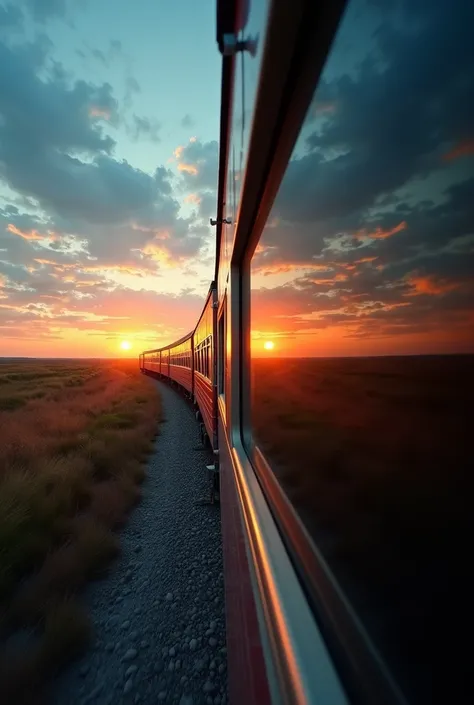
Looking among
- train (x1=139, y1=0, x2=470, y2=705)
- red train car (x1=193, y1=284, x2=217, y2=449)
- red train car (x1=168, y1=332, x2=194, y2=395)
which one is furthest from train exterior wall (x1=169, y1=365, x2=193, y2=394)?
train (x1=139, y1=0, x2=470, y2=705)

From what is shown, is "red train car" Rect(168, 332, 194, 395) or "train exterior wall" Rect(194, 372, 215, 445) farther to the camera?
"red train car" Rect(168, 332, 194, 395)

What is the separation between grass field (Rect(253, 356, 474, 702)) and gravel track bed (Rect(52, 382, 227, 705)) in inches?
79.4

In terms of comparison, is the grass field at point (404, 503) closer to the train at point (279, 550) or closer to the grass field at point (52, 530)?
the train at point (279, 550)

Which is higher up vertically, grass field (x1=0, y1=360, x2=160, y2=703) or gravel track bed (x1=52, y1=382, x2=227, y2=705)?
grass field (x1=0, y1=360, x2=160, y2=703)

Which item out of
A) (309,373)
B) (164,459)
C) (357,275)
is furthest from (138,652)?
(164,459)

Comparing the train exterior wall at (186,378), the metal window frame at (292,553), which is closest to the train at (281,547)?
the metal window frame at (292,553)

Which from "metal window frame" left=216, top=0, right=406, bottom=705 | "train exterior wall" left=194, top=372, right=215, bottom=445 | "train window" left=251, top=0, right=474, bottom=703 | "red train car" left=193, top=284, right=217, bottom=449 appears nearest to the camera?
"train window" left=251, top=0, right=474, bottom=703

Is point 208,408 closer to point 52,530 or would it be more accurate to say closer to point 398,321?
point 52,530

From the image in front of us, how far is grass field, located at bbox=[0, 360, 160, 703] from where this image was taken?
8.09 ft

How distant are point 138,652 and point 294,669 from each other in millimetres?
2333

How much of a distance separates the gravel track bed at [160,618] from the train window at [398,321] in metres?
1.99

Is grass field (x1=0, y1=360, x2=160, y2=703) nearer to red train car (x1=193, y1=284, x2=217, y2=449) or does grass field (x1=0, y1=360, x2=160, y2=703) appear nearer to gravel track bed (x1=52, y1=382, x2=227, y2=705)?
gravel track bed (x1=52, y1=382, x2=227, y2=705)

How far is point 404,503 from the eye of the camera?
739mm

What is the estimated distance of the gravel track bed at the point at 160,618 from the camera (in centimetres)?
224
